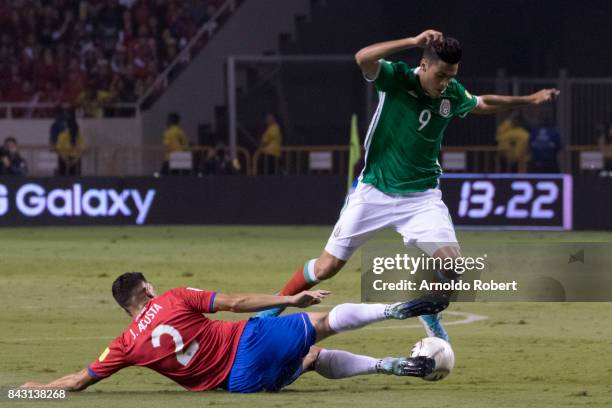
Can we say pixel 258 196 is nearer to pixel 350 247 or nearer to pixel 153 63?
pixel 153 63

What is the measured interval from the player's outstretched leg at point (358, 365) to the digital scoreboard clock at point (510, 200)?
644 inches

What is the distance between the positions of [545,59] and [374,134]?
22809 mm

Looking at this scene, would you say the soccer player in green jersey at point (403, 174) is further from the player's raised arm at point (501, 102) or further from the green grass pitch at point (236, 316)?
the green grass pitch at point (236, 316)

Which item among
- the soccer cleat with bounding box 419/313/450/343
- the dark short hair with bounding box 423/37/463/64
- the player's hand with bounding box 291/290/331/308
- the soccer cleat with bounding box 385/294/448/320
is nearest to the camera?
the player's hand with bounding box 291/290/331/308

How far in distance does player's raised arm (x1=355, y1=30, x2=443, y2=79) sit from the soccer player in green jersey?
9.6 inches

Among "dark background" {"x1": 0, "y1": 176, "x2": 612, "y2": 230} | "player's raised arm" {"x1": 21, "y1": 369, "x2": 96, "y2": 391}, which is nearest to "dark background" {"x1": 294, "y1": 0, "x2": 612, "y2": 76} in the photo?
"dark background" {"x1": 0, "y1": 176, "x2": 612, "y2": 230}

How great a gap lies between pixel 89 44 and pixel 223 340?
26652 millimetres

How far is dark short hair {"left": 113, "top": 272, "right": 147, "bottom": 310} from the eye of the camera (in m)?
9.75

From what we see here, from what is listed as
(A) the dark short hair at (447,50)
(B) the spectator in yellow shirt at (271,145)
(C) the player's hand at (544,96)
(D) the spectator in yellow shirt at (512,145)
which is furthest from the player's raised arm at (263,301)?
(B) the spectator in yellow shirt at (271,145)

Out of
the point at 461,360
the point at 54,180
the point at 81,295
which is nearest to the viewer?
the point at 461,360

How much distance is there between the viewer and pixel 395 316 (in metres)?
9.87

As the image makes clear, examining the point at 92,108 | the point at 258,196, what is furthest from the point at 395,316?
the point at 92,108

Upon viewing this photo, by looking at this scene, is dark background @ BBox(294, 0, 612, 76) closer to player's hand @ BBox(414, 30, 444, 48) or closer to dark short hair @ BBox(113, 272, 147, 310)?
player's hand @ BBox(414, 30, 444, 48)

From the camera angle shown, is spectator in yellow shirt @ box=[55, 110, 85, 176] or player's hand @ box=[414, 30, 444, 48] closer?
player's hand @ box=[414, 30, 444, 48]
